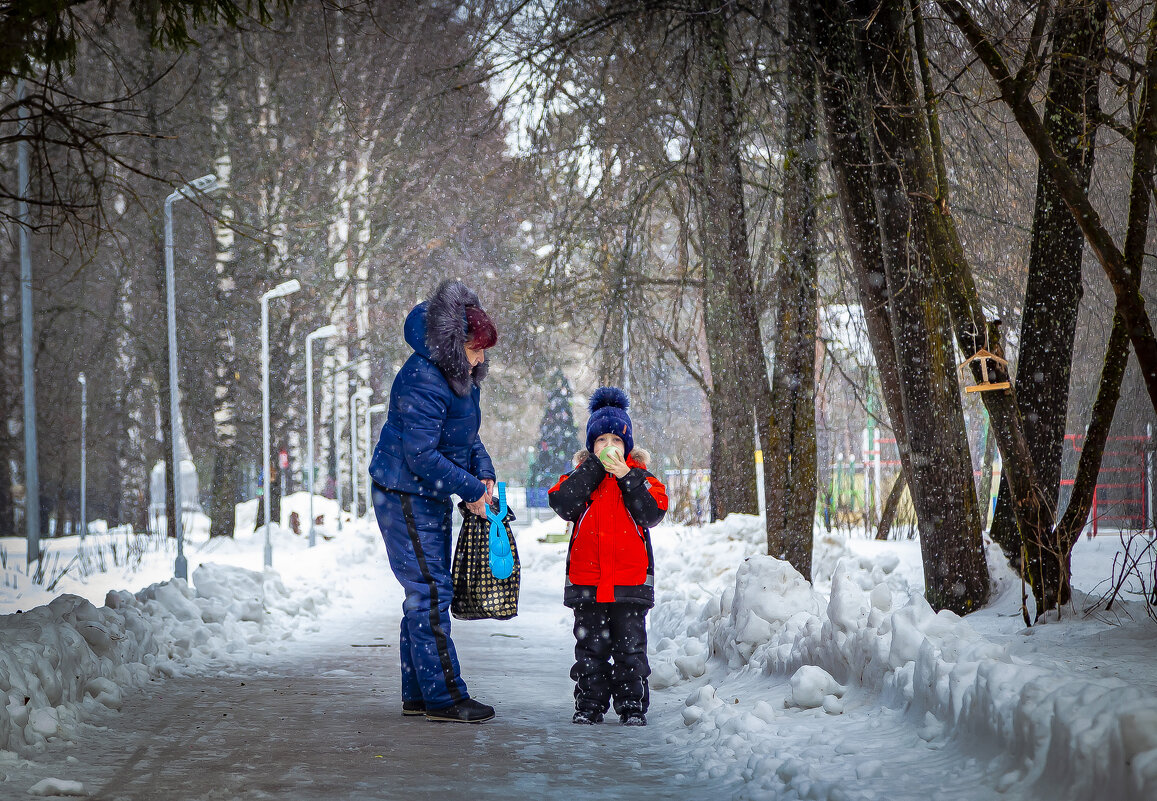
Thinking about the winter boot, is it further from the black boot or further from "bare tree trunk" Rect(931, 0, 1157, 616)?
"bare tree trunk" Rect(931, 0, 1157, 616)

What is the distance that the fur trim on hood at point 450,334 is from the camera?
224 inches

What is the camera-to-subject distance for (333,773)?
4.44 meters

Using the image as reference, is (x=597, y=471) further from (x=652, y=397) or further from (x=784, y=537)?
(x=652, y=397)

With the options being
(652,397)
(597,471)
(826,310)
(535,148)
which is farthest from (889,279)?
(652,397)

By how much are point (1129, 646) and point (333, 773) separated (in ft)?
11.4

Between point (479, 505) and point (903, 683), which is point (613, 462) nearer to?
point (479, 505)

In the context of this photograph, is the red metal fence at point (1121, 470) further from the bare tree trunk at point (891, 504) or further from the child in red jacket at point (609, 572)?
Answer: the child in red jacket at point (609, 572)

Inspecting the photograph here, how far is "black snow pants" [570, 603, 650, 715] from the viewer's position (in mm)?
5828

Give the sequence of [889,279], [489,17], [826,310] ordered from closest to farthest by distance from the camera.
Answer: [889,279]
[489,17]
[826,310]

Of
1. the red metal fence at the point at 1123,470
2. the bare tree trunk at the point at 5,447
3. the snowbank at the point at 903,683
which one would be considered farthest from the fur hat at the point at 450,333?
the bare tree trunk at the point at 5,447

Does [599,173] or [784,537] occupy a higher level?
[599,173]

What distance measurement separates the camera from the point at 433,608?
224 inches

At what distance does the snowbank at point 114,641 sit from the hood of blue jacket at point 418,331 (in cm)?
224

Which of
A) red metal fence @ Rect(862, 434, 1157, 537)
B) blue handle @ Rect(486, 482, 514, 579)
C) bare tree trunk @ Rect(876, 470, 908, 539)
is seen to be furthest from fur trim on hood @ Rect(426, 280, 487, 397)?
red metal fence @ Rect(862, 434, 1157, 537)
